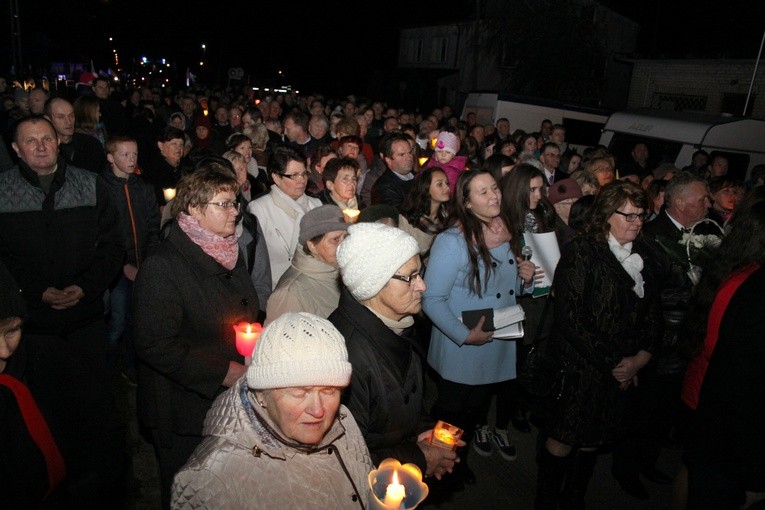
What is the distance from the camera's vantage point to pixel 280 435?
1.76m

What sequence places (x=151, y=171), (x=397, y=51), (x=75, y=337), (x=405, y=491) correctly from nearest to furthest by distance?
(x=405, y=491)
(x=75, y=337)
(x=151, y=171)
(x=397, y=51)

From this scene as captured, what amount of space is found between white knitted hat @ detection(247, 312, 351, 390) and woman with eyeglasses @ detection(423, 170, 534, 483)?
1803 millimetres

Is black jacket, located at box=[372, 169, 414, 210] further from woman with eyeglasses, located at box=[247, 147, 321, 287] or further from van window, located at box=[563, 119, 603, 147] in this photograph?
van window, located at box=[563, 119, 603, 147]

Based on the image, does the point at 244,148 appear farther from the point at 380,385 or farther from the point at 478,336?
the point at 380,385

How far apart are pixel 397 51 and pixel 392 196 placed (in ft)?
143

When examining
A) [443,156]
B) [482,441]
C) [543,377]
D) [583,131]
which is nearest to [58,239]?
[543,377]

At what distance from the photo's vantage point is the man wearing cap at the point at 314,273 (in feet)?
10.1

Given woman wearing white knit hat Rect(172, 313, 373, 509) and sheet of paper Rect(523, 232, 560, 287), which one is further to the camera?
sheet of paper Rect(523, 232, 560, 287)

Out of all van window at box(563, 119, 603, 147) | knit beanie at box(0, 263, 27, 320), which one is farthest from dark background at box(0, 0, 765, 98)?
knit beanie at box(0, 263, 27, 320)

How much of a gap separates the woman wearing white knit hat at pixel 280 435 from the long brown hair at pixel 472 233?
1.90 m

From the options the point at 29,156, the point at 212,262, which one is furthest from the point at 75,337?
the point at 212,262

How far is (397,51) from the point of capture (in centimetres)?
4566

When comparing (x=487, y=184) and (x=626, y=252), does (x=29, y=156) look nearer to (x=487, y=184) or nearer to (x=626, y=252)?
(x=487, y=184)

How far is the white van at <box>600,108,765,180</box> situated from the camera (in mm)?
11336
